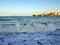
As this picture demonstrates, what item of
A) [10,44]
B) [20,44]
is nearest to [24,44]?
[20,44]

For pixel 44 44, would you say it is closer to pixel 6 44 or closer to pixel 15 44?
pixel 15 44

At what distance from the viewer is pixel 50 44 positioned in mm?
5734

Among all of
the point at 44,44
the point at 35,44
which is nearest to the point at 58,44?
the point at 44,44

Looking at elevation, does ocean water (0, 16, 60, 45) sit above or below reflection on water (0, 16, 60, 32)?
above

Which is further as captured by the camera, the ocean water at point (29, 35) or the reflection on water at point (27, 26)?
the reflection on water at point (27, 26)

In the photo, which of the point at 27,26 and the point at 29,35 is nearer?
the point at 29,35

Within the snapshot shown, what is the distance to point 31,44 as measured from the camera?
5.78 m

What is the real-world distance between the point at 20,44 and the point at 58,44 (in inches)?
64.8

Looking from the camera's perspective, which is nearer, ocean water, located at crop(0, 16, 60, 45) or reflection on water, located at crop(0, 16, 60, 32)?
ocean water, located at crop(0, 16, 60, 45)

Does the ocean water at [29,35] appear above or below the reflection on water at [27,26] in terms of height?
above

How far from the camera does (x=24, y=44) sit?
5770 mm

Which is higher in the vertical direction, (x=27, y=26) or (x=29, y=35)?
(x=29, y=35)

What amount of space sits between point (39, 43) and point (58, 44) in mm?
838

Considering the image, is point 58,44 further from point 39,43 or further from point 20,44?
point 20,44
